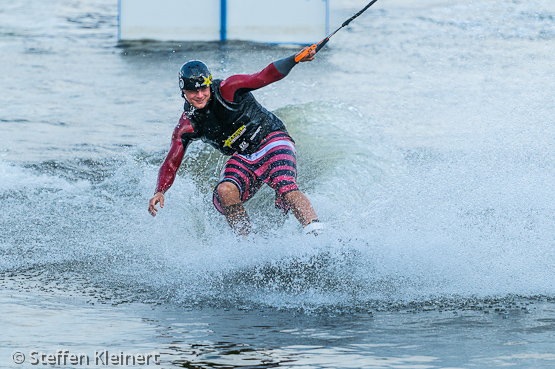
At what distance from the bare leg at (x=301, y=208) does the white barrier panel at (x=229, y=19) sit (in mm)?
10541

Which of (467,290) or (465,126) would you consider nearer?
(467,290)

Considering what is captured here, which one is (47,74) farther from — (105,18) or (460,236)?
(460,236)

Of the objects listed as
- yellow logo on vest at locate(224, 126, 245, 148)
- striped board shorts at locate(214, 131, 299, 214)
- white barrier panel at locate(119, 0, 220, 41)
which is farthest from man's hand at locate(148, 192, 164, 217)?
white barrier panel at locate(119, 0, 220, 41)

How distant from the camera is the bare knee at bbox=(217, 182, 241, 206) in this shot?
5121mm

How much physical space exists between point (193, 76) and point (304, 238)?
1224 mm

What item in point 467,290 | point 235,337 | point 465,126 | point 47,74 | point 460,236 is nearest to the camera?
point 235,337

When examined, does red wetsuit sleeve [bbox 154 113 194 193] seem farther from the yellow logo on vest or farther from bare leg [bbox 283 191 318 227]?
bare leg [bbox 283 191 318 227]

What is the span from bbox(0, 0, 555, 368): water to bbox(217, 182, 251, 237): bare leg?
10 centimetres

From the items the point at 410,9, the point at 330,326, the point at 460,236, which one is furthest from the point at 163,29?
the point at 330,326

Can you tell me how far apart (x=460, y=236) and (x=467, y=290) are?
0.81 m

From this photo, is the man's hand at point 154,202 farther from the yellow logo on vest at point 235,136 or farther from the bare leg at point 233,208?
the yellow logo on vest at point 235,136

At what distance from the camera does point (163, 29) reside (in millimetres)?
16188

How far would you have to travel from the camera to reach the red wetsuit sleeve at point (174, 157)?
528cm

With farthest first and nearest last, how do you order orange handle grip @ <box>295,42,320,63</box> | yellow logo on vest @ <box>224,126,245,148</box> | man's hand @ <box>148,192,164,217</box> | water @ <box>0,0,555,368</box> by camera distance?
yellow logo on vest @ <box>224,126,245,148</box> < man's hand @ <box>148,192,164,217</box> < orange handle grip @ <box>295,42,320,63</box> < water @ <box>0,0,555,368</box>
